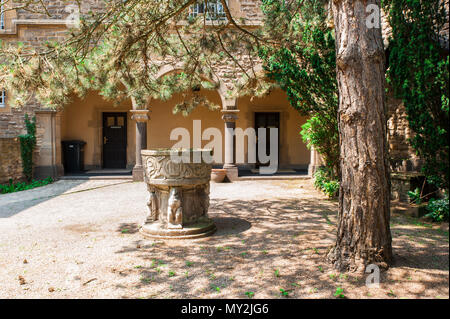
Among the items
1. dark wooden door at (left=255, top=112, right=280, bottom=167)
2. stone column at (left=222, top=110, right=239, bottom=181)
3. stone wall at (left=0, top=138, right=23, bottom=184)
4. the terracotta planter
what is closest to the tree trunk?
the terracotta planter

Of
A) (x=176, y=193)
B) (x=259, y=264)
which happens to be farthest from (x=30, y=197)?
(x=259, y=264)

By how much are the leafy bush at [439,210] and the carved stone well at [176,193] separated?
10.5 feet

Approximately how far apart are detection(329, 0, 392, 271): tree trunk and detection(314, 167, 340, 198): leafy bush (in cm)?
395

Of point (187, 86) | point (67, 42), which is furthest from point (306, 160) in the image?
point (67, 42)

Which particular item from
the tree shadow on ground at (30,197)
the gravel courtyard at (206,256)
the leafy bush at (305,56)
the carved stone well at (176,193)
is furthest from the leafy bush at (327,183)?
the tree shadow on ground at (30,197)

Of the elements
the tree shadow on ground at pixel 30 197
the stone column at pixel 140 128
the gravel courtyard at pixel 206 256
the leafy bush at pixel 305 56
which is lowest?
the gravel courtyard at pixel 206 256

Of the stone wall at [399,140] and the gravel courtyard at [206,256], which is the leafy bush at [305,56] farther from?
the gravel courtyard at [206,256]

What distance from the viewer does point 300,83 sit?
6.59m

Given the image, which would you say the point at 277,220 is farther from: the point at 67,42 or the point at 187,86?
the point at 67,42

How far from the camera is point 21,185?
9.20m

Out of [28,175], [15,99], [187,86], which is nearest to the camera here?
[15,99]

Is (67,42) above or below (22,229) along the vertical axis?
above

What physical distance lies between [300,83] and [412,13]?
6.76 ft

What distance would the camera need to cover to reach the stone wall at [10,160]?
29.8 feet
